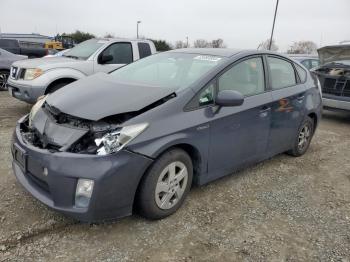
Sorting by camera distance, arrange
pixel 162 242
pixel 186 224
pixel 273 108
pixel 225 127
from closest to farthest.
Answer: pixel 162 242 < pixel 186 224 < pixel 225 127 < pixel 273 108

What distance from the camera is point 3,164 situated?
4.46 metres

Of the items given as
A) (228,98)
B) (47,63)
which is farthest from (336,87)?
(47,63)

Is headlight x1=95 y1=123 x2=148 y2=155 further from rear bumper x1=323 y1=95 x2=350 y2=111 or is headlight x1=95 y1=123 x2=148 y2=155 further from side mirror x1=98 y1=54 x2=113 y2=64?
rear bumper x1=323 y1=95 x2=350 y2=111

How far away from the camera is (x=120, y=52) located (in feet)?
26.4

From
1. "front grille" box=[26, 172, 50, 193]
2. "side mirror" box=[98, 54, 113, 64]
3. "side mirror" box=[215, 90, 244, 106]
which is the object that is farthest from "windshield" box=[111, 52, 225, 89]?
"side mirror" box=[98, 54, 113, 64]

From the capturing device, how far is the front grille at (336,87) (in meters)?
7.68

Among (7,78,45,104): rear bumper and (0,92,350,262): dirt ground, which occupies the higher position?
(7,78,45,104): rear bumper

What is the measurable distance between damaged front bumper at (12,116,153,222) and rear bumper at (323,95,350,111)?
599 centimetres

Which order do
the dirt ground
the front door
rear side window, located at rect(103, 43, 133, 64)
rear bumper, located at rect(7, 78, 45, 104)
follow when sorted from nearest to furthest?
the dirt ground, the front door, rear bumper, located at rect(7, 78, 45, 104), rear side window, located at rect(103, 43, 133, 64)

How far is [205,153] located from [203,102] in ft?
1.63

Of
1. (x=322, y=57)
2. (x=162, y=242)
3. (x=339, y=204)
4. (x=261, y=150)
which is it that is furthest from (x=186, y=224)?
(x=322, y=57)

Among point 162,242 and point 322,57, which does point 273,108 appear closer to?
point 162,242

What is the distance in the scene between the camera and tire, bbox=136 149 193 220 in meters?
3.08

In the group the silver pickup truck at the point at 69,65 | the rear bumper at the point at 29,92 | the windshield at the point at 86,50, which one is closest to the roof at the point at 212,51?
the silver pickup truck at the point at 69,65
